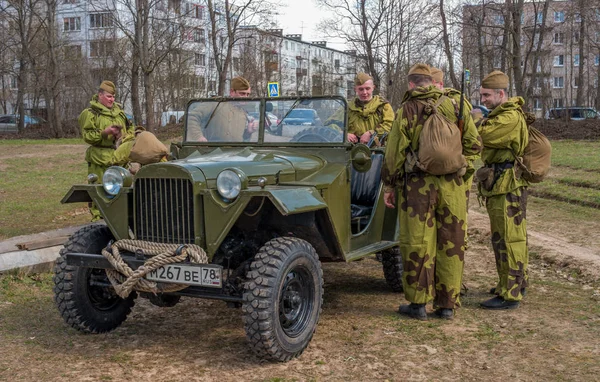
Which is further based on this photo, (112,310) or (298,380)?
(112,310)

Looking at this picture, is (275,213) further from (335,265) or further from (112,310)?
(335,265)

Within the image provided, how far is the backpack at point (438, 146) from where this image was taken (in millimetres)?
5367

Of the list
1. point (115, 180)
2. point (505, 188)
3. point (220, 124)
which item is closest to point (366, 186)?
point (505, 188)

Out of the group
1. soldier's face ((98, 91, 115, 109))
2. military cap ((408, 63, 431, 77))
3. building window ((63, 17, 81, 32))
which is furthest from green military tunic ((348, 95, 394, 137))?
building window ((63, 17, 81, 32))

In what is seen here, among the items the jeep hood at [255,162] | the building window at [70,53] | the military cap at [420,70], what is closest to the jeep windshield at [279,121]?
the jeep hood at [255,162]

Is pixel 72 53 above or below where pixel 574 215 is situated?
above

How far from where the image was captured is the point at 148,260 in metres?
4.63

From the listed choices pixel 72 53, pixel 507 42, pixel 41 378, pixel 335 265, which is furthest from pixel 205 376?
pixel 72 53

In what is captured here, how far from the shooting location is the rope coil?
15.1 feet

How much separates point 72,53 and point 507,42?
2618 cm

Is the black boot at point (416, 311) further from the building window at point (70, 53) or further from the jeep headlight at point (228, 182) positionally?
the building window at point (70, 53)

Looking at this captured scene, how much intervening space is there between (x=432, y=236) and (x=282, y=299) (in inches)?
59.8

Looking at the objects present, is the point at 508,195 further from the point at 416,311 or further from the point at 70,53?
the point at 70,53

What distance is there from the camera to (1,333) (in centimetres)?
530
